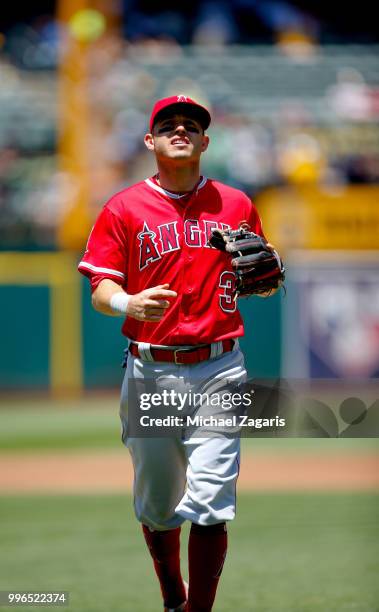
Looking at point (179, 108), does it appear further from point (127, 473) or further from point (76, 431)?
point (76, 431)

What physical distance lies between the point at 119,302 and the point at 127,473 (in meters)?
5.77

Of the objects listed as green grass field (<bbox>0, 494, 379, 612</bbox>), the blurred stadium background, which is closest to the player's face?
green grass field (<bbox>0, 494, 379, 612</bbox>)

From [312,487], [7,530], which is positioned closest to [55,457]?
[312,487]

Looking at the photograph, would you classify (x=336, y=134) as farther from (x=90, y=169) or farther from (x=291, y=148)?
(x=90, y=169)

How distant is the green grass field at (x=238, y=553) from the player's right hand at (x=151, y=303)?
1.37 m

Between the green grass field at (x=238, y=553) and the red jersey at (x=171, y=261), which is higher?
the red jersey at (x=171, y=261)

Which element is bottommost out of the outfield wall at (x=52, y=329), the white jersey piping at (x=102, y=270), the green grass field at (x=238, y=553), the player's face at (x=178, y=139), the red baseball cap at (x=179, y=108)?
the green grass field at (x=238, y=553)

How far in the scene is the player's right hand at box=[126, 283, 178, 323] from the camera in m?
3.44

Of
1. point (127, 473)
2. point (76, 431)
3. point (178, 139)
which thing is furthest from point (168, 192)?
point (76, 431)

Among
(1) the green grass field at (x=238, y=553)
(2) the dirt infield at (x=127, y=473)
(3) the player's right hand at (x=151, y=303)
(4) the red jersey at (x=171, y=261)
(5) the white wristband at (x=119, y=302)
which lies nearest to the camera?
(3) the player's right hand at (x=151, y=303)

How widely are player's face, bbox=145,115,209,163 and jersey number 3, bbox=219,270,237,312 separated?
1.36ft

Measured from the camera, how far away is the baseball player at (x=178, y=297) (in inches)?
143

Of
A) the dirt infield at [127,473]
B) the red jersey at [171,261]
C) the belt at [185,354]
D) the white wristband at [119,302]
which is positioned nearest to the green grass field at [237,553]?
the dirt infield at [127,473]

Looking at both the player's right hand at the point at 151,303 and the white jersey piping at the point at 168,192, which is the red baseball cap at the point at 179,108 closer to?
the white jersey piping at the point at 168,192
